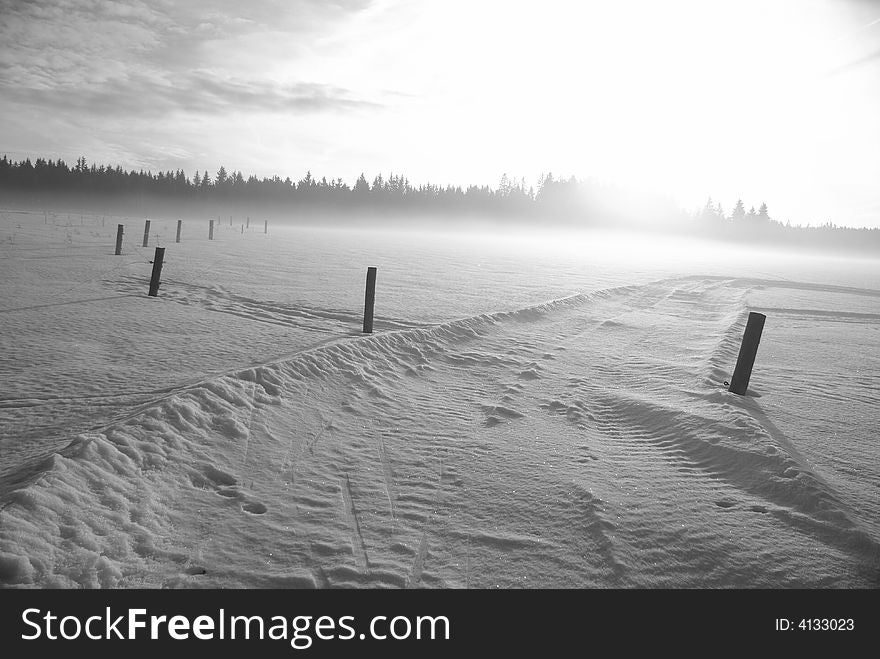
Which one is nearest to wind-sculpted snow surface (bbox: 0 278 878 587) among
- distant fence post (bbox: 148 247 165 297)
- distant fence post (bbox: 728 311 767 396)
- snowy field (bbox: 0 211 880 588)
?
snowy field (bbox: 0 211 880 588)

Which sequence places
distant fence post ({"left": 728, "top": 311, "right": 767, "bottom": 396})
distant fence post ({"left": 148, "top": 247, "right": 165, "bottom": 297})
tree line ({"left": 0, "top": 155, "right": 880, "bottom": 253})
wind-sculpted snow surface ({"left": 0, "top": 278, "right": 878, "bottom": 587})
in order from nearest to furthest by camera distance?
wind-sculpted snow surface ({"left": 0, "top": 278, "right": 878, "bottom": 587}), distant fence post ({"left": 728, "top": 311, "right": 767, "bottom": 396}), distant fence post ({"left": 148, "top": 247, "right": 165, "bottom": 297}), tree line ({"left": 0, "top": 155, "right": 880, "bottom": 253})

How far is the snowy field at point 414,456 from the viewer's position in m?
3.52

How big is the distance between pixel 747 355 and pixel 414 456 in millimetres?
5484

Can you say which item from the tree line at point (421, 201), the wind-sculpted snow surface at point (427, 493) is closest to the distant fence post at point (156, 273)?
the wind-sculpted snow surface at point (427, 493)

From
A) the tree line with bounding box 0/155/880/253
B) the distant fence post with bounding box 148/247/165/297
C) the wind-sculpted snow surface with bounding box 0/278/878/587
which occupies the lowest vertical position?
the wind-sculpted snow surface with bounding box 0/278/878/587

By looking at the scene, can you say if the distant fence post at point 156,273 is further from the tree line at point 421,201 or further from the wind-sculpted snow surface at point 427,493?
the tree line at point 421,201

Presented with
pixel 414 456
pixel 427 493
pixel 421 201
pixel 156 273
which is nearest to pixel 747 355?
pixel 414 456

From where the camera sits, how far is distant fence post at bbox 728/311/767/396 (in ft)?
24.1

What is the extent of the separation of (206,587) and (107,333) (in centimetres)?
729

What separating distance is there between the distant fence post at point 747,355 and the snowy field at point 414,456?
28 centimetres

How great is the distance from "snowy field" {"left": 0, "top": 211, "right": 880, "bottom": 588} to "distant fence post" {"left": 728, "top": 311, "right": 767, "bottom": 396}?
0.28m

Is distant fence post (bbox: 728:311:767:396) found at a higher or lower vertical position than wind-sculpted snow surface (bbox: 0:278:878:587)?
higher

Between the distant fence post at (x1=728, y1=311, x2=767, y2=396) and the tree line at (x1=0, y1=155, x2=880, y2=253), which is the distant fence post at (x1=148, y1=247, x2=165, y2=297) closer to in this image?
the distant fence post at (x1=728, y1=311, x2=767, y2=396)

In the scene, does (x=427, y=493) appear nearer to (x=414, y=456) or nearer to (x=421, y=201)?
(x=414, y=456)
